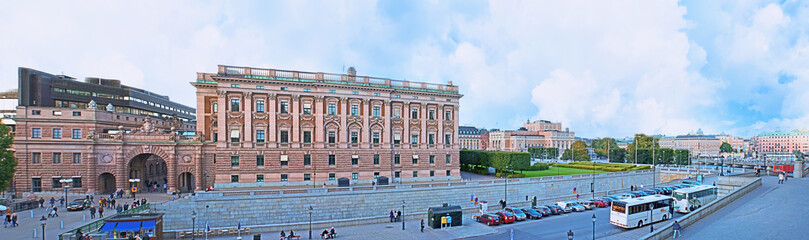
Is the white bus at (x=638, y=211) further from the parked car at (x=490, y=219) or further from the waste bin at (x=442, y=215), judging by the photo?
the waste bin at (x=442, y=215)

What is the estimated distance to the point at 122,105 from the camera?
72812 mm

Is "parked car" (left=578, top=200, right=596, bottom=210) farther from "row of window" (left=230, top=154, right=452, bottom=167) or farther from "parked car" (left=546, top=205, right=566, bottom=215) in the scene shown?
"row of window" (left=230, top=154, right=452, bottom=167)

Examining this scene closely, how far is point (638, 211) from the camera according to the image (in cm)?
3450

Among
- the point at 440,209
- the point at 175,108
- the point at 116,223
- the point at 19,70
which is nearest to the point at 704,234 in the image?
the point at 440,209

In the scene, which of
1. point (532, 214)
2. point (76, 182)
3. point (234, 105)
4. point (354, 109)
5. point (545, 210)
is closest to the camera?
point (532, 214)

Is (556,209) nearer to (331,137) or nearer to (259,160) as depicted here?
(331,137)

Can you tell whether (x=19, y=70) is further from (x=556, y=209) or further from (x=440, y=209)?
(x=556, y=209)

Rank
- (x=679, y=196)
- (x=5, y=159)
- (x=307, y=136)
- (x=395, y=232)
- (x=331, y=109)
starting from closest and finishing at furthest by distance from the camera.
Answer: (x=395, y=232) → (x=5, y=159) → (x=679, y=196) → (x=307, y=136) → (x=331, y=109)

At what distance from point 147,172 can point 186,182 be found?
8289mm

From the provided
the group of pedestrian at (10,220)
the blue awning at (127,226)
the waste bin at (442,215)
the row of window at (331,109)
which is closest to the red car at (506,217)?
the waste bin at (442,215)

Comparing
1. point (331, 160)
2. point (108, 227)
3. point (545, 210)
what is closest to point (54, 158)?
point (108, 227)

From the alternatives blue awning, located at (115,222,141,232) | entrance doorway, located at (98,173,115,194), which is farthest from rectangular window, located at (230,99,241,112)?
blue awning, located at (115,222,141,232)

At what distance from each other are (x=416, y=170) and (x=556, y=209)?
2166 centimetres

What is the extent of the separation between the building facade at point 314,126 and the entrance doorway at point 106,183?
12.4 meters
